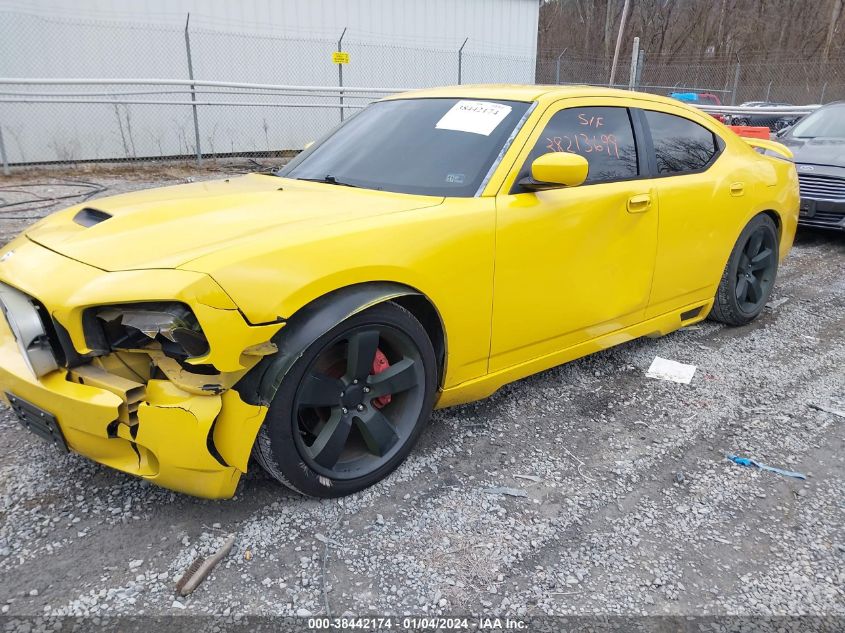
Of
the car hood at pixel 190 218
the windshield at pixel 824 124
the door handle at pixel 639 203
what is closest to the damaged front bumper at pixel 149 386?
the car hood at pixel 190 218

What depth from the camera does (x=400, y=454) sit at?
8.64 ft

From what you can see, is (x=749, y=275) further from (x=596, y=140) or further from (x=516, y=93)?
(x=516, y=93)

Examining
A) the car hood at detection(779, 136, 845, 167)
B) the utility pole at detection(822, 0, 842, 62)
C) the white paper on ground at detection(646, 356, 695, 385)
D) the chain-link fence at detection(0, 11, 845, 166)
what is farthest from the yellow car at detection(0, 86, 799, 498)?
the utility pole at detection(822, 0, 842, 62)

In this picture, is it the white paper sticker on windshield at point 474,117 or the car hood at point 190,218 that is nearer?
the car hood at point 190,218

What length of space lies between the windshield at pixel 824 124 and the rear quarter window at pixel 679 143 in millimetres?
4827

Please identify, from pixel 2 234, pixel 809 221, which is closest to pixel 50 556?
pixel 2 234

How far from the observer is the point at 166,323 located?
1.99 meters

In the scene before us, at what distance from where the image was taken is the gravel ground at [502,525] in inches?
79.7

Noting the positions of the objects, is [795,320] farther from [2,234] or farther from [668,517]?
[2,234]

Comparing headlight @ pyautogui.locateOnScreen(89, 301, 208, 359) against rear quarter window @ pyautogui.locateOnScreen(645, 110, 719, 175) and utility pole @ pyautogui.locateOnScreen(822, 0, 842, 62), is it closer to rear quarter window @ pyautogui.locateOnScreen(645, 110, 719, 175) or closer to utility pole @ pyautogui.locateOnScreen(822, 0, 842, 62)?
rear quarter window @ pyautogui.locateOnScreen(645, 110, 719, 175)

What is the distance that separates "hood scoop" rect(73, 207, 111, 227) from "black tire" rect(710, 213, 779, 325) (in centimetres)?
372

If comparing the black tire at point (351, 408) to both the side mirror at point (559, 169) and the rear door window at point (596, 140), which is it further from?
the rear door window at point (596, 140)

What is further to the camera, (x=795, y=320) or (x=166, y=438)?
(x=795, y=320)

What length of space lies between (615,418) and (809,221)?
5.28 m
